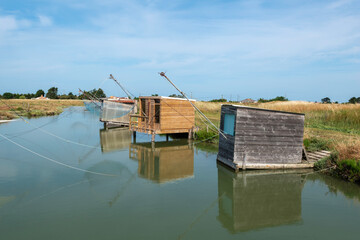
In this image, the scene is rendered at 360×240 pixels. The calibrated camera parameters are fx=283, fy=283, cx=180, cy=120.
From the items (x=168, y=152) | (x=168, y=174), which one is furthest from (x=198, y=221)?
(x=168, y=152)

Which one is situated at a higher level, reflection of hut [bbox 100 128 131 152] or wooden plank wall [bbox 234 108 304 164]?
wooden plank wall [bbox 234 108 304 164]

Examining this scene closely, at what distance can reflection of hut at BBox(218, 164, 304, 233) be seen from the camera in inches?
342

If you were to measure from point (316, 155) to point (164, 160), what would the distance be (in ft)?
25.4

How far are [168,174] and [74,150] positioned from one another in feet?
23.5

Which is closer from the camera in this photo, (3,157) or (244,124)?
(244,124)

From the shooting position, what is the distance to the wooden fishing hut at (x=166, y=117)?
765 inches

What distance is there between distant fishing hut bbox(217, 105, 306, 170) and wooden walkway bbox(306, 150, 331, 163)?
57 cm

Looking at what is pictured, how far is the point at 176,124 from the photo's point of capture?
20.2 metres

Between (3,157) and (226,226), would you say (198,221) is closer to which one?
(226,226)

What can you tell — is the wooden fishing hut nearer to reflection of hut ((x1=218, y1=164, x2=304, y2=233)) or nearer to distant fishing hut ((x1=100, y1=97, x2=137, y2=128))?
distant fishing hut ((x1=100, y1=97, x2=137, y2=128))

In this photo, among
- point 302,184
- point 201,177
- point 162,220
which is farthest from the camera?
point 201,177

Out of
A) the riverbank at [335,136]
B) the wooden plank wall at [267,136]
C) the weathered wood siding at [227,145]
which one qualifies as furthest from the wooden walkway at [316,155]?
the weathered wood siding at [227,145]

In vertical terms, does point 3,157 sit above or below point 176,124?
below

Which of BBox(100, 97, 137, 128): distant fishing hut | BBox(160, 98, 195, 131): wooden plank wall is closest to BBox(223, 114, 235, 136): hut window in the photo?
BBox(160, 98, 195, 131): wooden plank wall
